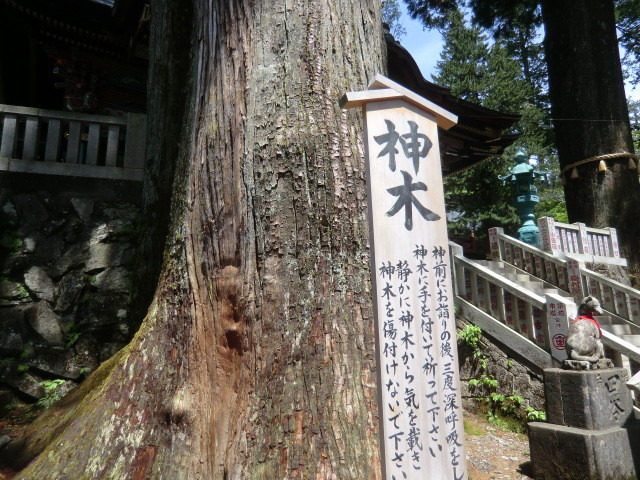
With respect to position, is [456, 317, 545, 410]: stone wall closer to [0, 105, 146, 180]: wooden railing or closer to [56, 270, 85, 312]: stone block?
[56, 270, 85, 312]: stone block

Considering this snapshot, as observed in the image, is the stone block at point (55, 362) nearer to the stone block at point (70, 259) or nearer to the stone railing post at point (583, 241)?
the stone block at point (70, 259)

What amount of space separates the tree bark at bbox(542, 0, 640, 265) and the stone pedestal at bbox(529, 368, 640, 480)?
545 cm

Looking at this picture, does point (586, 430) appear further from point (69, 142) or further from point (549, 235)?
point (69, 142)

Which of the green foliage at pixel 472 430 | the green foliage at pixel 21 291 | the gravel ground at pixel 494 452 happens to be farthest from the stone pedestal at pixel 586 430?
the green foliage at pixel 21 291

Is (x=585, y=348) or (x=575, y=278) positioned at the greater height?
(x=575, y=278)

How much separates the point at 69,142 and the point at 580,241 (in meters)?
8.57

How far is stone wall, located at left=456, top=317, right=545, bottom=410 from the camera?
5.92 m

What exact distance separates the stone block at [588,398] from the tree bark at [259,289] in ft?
10.4

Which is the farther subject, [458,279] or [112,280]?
[458,279]

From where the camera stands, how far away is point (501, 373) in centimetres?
628

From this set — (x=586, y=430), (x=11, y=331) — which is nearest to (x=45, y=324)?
(x=11, y=331)

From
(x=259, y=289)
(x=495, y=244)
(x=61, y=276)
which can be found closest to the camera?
(x=259, y=289)

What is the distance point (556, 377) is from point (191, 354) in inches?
147

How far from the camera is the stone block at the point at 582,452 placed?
422 cm
